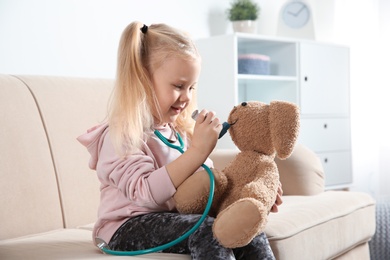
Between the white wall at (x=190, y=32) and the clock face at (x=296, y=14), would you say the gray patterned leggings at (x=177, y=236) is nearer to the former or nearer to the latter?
the white wall at (x=190, y=32)

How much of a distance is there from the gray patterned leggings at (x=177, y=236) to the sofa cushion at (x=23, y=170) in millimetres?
444

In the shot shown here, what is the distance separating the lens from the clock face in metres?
3.61

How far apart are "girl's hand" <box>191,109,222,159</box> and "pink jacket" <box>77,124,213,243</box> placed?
0.31 ft

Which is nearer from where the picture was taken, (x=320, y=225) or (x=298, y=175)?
(x=320, y=225)

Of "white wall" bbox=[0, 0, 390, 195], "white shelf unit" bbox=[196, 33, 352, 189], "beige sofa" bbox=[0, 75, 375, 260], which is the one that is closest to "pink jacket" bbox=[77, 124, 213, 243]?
"beige sofa" bbox=[0, 75, 375, 260]

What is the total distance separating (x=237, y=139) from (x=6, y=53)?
1.31m

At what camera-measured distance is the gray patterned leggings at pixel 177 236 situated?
48.6 inches

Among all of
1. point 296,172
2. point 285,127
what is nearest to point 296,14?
point 296,172

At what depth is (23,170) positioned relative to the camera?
5.76 feet

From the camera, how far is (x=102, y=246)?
1383 millimetres

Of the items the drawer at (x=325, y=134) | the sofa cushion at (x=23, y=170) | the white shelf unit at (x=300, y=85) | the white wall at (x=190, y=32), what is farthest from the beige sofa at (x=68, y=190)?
the drawer at (x=325, y=134)

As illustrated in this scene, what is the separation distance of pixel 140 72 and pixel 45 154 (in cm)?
55

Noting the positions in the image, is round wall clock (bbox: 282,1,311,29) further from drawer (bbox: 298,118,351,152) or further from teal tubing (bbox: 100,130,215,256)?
teal tubing (bbox: 100,130,215,256)

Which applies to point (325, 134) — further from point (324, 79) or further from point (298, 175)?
point (298, 175)
